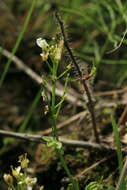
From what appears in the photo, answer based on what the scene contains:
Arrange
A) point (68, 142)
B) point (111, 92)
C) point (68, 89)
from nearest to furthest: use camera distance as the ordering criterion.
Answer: point (68, 142)
point (111, 92)
point (68, 89)

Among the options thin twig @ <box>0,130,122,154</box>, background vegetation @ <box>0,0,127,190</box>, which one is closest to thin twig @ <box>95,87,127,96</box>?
background vegetation @ <box>0,0,127,190</box>

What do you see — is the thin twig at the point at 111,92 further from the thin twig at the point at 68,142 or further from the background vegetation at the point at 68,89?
the thin twig at the point at 68,142

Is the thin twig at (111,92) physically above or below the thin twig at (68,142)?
above

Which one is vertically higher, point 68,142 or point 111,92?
point 111,92

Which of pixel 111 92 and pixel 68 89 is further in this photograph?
pixel 68 89

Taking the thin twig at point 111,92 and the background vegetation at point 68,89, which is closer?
the background vegetation at point 68,89

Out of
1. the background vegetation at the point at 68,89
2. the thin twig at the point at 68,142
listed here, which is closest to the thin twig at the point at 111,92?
the background vegetation at the point at 68,89

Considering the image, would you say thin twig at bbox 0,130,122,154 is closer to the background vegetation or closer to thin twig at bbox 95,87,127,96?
the background vegetation

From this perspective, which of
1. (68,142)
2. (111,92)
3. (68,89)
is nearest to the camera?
(68,142)

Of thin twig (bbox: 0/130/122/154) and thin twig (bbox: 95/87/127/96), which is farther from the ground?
thin twig (bbox: 95/87/127/96)

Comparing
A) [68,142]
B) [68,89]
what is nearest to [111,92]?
[68,89]

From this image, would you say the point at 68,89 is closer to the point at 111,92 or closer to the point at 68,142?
the point at 111,92

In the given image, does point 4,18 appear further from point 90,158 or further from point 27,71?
point 90,158
